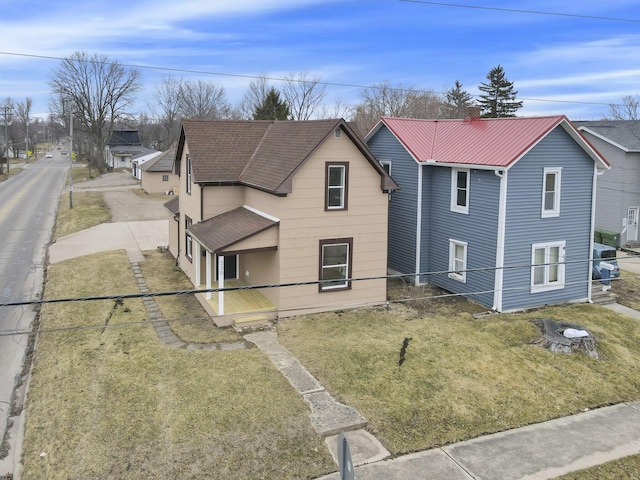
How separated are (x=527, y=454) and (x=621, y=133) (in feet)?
97.2

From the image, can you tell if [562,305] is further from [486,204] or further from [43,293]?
[43,293]

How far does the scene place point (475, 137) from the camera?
21.0 metres

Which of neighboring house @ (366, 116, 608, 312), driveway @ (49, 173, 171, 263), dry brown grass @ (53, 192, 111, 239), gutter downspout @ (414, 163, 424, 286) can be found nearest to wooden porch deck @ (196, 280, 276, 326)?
neighboring house @ (366, 116, 608, 312)

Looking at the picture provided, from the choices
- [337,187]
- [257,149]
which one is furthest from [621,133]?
[257,149]

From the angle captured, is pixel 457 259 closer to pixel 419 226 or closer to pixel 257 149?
pixel 419 226

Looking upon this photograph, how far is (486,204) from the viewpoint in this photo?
1917cm

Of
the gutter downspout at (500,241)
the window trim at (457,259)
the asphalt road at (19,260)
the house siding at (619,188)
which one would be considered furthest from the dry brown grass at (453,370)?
the house siding at (619,188)

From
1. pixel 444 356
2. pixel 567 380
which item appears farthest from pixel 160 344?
pixel 567 380

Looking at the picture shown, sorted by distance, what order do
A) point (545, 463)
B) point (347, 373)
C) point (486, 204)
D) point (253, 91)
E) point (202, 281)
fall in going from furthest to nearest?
point (253, 91)
point (202, 281)
point (486, 204)
point (347, 373)
point (545, 463)

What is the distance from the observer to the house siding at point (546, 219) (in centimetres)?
1873

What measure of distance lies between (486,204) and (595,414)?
340 inches

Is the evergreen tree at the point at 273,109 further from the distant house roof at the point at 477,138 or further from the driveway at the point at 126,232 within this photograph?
the distant house roof at the point at 477,138

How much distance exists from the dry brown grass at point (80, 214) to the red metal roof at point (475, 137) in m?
22.1

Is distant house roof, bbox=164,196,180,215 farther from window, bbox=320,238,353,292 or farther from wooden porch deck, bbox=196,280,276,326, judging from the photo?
window, bbox=320,238,353,292
